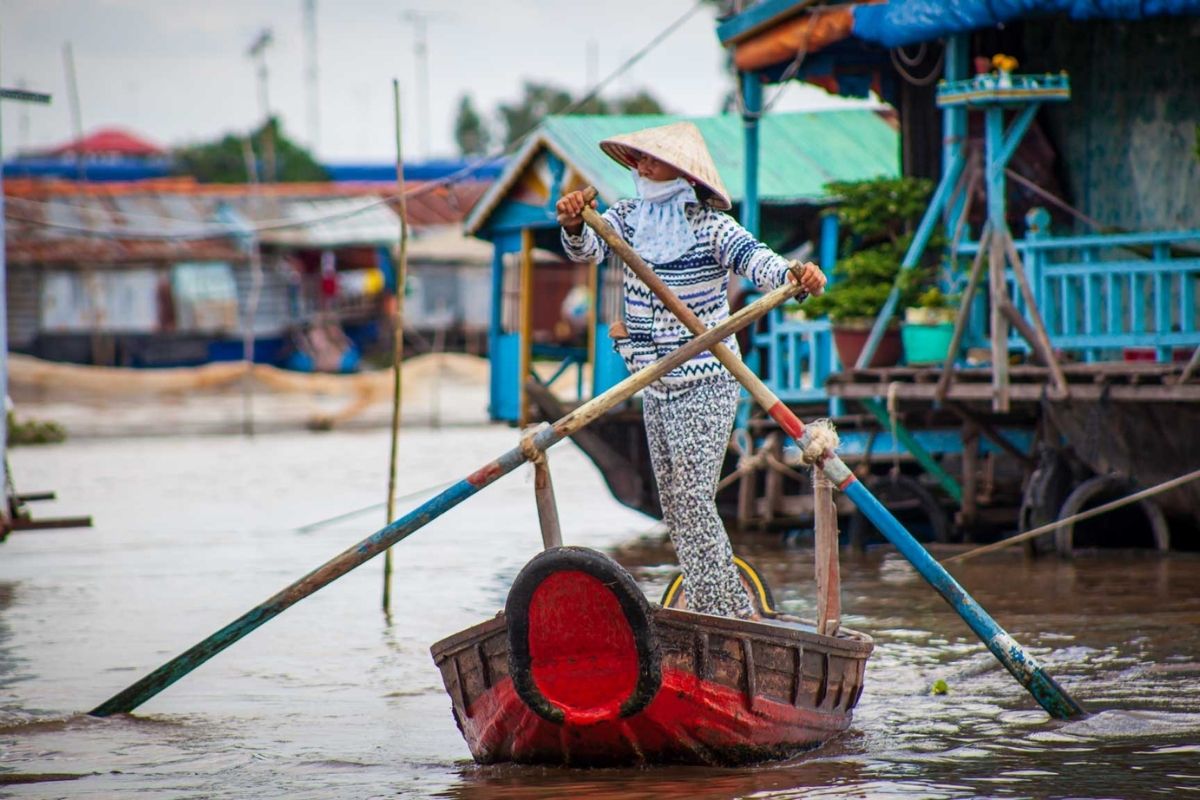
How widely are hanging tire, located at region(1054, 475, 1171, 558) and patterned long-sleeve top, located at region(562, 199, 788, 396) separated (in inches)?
197

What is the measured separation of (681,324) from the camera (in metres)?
5.52

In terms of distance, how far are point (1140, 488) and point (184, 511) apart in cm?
988

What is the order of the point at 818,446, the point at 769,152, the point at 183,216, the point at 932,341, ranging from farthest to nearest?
the point at 183,216 → the point at 769,152 → the point at 932,341 → the point at 818,446

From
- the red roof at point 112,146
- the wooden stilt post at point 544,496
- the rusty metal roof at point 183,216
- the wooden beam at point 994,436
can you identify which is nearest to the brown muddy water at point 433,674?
the wooden beam at point 994,436

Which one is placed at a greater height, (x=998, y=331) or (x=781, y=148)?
(x=781, y=148)

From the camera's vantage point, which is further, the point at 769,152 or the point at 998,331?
the point at 769,152

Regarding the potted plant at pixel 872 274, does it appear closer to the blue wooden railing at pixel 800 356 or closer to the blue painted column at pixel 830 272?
the blue painted column at pixel 830 272

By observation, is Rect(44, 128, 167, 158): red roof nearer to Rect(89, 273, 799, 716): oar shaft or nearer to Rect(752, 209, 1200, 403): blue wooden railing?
Rect(752, 209, 1200, 403): blue wooden railing

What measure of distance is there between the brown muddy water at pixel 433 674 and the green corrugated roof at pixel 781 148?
3041 mm

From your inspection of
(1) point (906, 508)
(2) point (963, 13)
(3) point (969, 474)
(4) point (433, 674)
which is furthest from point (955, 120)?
(4) point (433, 674)

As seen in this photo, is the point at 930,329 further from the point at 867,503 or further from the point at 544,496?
the point at 544,496

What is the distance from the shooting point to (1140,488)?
32.4 ft

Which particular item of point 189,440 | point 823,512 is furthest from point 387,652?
point 189,440

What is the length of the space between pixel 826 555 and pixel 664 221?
1244mm
